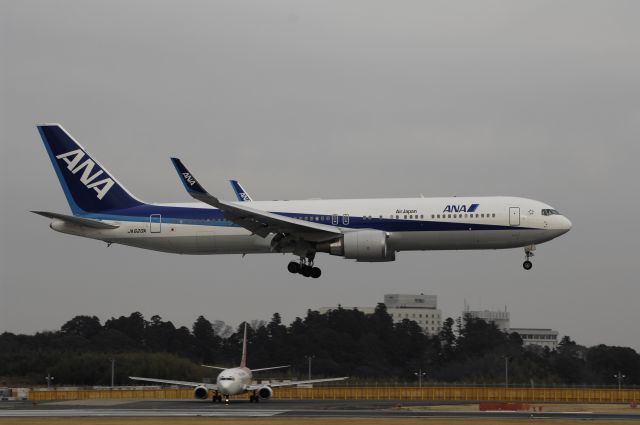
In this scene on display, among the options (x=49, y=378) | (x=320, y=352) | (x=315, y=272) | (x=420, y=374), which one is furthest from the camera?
(x=320, y=352)

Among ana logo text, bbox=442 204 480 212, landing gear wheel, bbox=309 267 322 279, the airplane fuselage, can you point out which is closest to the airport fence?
landing gear wheel, bbox=309 267 322 279

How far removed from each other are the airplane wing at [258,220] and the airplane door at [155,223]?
19.2ft

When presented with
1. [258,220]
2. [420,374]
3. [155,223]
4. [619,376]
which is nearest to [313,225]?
[258,220]

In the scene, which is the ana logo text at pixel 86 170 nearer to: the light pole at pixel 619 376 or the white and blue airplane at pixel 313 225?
the white and blue airplane at pixel 313 225

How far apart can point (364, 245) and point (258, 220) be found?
649 cm

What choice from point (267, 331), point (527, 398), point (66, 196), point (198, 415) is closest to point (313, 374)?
point (267, 331)

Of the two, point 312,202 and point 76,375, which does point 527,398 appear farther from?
point 76,375

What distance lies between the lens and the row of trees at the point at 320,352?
104 m

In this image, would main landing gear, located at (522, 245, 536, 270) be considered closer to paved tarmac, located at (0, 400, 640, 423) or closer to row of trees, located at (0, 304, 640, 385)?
paved tarmac, located at (0, 400, 640, 423)

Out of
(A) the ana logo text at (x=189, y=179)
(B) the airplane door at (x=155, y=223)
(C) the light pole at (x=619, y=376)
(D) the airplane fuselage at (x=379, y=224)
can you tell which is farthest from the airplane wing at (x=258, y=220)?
(C) the light pole at (x=619, y=376)

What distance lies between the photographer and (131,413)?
6419cm

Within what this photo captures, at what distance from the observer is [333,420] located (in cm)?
5594

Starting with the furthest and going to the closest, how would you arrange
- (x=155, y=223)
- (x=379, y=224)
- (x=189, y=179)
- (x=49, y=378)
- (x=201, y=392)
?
(x=49, y=378), (x=201, y=392), (x=155, y=223), (x=379, y=224), (x=189, y=179)

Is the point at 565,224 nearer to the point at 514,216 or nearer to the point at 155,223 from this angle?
the point at 514,216
